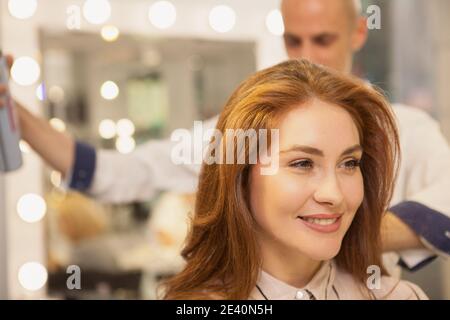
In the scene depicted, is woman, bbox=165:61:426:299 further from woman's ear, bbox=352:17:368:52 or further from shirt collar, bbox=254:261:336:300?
woman's ear, bbox=352:17:368:52

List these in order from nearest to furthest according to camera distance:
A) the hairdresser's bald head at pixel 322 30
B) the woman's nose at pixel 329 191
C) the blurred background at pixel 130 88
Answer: the woman's nose at pixel 329 191 < the hairdresser's bald head at pixel 322 30 < the blurred background at pixel 130 88

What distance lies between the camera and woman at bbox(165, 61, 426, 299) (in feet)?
2.24

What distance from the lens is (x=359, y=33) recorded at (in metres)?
0.84

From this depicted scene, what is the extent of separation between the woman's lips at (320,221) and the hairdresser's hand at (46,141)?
0.40 meters

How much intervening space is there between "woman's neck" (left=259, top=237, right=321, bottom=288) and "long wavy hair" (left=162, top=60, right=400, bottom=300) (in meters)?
0.02

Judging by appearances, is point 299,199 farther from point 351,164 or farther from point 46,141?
point 46,141

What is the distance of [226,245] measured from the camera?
2.42 feet

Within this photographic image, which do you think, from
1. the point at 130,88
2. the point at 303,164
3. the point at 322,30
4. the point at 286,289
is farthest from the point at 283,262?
the point at 130,88

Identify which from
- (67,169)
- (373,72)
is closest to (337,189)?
(373,72)

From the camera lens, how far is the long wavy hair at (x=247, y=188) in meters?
0.69

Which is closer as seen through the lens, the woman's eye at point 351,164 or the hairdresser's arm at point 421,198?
the woman's eye at point 351,164

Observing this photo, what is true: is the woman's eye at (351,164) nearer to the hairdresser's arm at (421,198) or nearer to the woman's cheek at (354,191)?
the woman's cheek at (354,191)

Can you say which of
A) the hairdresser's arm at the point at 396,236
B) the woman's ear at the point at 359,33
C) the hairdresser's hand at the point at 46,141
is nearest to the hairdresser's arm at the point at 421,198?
the hairdresser's arm at the point at 396,236

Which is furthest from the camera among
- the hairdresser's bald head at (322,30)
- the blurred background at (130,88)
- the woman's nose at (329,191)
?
the blurred background at (130,88)
